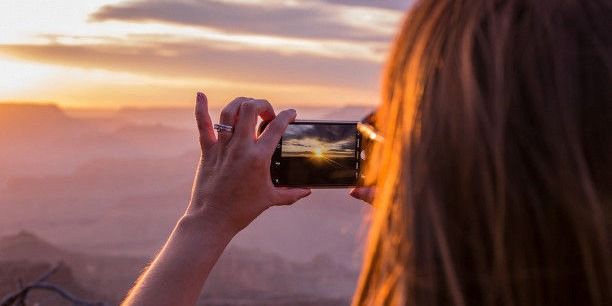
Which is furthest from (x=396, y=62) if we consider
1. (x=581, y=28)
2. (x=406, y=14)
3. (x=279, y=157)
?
(x=279, y=157)

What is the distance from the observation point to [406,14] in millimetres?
875

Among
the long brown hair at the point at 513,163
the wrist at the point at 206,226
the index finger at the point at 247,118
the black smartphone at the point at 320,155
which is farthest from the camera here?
the black smartphone at the point at 320,155

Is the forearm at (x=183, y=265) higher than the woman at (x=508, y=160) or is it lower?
lower

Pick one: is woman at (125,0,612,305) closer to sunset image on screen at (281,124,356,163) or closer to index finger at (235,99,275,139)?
index finger at (235,99,275,139)

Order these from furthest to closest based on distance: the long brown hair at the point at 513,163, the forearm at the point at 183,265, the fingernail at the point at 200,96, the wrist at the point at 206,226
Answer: the fingernail at the point at 200,96 → the wrist at the point at 206,226 → the forearm at the point at 183,265 → the long brown hair at the point at 513,163

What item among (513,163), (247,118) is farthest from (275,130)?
(513,163)

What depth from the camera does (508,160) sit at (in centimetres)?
75

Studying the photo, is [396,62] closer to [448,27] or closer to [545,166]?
[448,27]

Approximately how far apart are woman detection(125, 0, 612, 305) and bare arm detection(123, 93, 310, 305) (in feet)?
1.79

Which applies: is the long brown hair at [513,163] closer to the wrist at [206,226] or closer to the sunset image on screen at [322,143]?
the wrist at [206,226]

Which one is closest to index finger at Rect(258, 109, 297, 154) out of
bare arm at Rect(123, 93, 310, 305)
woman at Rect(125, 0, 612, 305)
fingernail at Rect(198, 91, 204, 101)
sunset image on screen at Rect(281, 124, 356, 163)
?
bare arm at Rect(123, 93, 310, 305)

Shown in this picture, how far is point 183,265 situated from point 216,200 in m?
0.18

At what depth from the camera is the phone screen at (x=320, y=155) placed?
1.90 metres

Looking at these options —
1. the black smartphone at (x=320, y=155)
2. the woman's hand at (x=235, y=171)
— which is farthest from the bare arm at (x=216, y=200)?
the black smartphone at (x=320, y=155)
